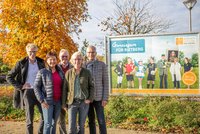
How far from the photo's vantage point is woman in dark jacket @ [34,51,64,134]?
5754mm

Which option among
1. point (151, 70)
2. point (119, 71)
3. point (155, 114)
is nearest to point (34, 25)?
point (119, 71)

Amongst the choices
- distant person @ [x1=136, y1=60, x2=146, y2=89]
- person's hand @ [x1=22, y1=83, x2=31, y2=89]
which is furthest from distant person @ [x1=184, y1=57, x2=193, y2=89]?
person's hand @ [x1=22, y1=83, x2=31, y2=89]

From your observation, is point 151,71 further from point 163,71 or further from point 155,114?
point 155,114

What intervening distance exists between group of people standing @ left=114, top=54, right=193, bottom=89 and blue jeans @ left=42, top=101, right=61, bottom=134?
230 inches

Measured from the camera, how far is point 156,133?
7.37 meters

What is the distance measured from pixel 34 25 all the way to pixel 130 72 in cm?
675

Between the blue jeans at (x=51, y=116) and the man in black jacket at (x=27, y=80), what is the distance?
0.68 meters

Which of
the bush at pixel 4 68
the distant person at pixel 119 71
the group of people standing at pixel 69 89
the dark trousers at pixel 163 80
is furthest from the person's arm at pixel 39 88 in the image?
the bush at pixel 4 68

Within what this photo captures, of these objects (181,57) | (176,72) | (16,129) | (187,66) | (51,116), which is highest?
(181,57)

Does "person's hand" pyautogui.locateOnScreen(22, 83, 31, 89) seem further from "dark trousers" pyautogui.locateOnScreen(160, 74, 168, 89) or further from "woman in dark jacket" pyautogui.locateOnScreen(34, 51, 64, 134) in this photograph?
"dark trousers" pyautogui.locateOnScreen(160, 74, 168, 89)

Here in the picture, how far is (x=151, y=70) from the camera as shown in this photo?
1126 cm

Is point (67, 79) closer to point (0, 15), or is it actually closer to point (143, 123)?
point (143, 123)

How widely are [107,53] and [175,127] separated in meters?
4.67

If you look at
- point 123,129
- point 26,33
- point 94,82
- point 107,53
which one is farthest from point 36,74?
point 26,33
